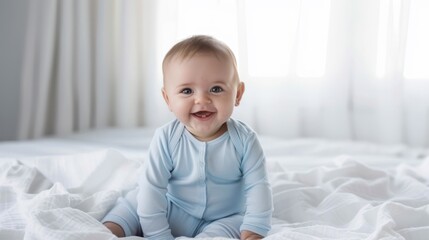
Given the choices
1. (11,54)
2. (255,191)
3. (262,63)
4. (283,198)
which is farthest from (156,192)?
(11,54)

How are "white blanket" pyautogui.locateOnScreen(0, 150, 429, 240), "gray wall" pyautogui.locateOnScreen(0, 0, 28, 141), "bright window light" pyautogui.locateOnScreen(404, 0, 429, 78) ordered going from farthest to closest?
"gray wall" pyautogui.locateOnScreen(0, 0, 28, 141) → "bright window light" pyautogui.locateOnScreen(404, 0, 429, 78) → "white blanket" pyautogui.locateOnScreen(0, 150, 429, 240)

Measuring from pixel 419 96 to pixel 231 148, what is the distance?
1185mm

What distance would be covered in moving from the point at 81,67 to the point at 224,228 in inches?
54.9

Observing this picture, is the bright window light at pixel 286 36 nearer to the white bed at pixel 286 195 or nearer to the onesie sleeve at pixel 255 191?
the white bed at pixel 286 195

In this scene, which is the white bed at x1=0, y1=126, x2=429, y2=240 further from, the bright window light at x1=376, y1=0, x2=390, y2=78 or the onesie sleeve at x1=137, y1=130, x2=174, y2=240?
the bright window light at x1=376, y1=0, x2=390, y2=78

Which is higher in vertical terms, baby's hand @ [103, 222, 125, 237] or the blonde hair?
the blonde hair

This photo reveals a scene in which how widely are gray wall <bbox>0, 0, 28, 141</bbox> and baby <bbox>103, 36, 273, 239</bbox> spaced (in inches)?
52.1

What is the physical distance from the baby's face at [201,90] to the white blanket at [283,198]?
0.26 metres

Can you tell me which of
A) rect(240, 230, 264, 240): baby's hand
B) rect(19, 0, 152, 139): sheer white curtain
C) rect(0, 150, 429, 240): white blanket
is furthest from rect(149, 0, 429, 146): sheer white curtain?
rect(240, 230, 264, 240): baby's hand

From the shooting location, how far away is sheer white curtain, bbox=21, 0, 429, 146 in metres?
1.93

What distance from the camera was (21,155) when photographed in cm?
167

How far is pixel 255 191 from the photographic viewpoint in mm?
1002

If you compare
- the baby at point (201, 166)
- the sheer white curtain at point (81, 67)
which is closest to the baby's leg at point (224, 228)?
the baby at point (201, 166)

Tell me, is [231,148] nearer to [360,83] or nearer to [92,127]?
[360,83]
